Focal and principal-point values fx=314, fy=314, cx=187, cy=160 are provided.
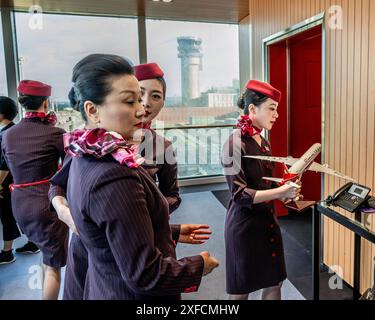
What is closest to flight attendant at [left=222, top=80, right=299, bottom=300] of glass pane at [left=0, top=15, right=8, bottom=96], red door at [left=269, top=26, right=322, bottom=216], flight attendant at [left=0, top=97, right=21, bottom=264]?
red door at [left=269, top=26, right=322, bottom=216]

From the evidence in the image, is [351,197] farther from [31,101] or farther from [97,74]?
[31,101]

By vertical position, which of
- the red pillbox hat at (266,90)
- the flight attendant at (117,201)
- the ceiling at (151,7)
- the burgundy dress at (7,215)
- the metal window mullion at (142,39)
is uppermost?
the ceiling at (151,7)

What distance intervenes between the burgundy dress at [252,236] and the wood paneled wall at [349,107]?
20.4 inches

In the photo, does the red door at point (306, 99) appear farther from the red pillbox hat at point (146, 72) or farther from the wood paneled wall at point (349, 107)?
the red pillbox hat at point (146, 72)

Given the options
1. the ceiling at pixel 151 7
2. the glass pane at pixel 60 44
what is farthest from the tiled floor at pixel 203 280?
the ceiling at pixel 151 7

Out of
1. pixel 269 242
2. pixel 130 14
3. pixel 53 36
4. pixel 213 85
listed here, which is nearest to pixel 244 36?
pixel 213 85

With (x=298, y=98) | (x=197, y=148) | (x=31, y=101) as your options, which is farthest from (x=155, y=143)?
(x=197, y=148)

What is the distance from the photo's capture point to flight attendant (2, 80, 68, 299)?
2021mm

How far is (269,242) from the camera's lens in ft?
5.49

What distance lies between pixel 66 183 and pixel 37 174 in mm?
876

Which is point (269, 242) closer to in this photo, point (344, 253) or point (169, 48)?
point (344, 253)

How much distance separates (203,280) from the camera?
8.23 ft

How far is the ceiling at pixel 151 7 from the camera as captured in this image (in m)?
3.84

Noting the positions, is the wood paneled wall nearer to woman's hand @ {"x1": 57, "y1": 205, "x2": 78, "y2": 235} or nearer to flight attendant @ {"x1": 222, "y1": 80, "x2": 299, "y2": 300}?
flight attendant @ {"x1": 222, "y1": 80, "x2": 299, "y2": 300}
